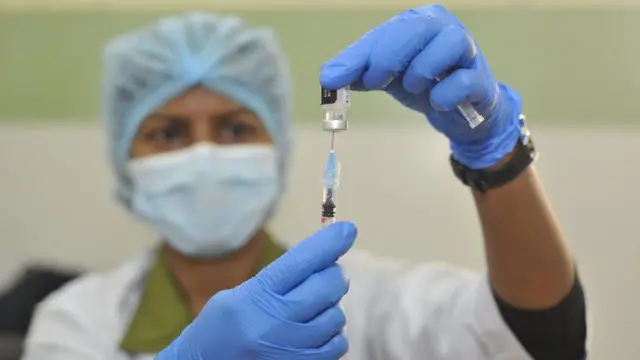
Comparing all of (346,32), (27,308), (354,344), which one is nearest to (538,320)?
(354,344)

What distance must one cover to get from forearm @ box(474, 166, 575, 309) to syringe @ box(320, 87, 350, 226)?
22cm

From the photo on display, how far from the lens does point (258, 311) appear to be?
688 millimetres

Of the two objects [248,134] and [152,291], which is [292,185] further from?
[152,291]

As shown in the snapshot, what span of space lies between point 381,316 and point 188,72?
20.8 inches

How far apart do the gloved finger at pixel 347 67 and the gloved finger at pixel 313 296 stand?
7.6 inches

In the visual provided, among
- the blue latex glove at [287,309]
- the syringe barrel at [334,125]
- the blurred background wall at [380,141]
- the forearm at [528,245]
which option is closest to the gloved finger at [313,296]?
the blue latex glove at [287,309]

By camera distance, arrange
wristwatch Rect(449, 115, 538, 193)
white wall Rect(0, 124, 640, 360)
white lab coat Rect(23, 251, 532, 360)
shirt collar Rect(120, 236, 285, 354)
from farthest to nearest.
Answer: white wall Rect(0, 124, 640, 360), shirt collar Rect(120, 236, 285, 354), white lab coat Rect(23, 251, 532, 360), wristwatch Rect(449, 115, 538, 193)

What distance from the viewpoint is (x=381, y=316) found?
1082 mm

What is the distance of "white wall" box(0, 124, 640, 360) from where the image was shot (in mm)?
1307

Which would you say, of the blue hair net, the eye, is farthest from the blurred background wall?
the eye

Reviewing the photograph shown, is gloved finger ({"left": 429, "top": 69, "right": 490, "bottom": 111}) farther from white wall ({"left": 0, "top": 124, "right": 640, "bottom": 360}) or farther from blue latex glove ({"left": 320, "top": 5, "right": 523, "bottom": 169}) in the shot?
white wall ({"left": 0, "top": 124, "right": 640, "bottom": 360})

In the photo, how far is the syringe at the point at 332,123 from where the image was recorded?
66 cm

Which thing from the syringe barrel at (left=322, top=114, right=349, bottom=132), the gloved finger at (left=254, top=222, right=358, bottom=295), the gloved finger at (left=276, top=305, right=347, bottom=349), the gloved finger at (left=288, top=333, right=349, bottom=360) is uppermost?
the syringe barrel at (left=322, top=114, right=349, bottom=132)

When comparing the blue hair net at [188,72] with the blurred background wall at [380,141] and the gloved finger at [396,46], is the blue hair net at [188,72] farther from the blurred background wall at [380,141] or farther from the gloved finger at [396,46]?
the gloved finger at [396,46]
